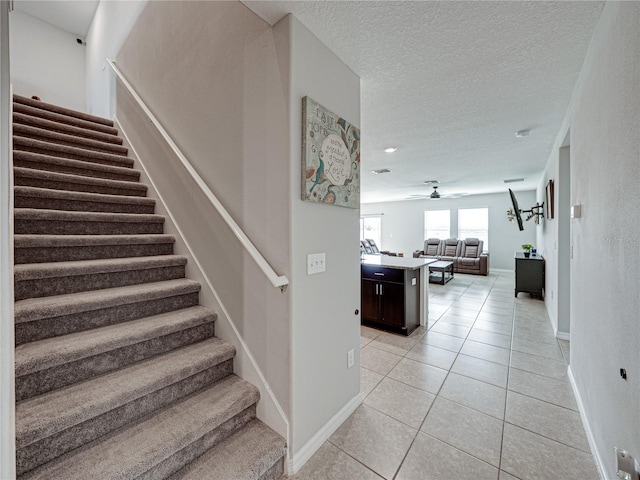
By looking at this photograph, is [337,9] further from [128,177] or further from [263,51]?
[128,177]

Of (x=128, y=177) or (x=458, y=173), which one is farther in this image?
(x=458, y=173)

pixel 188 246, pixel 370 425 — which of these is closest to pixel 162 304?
pixel 188 246

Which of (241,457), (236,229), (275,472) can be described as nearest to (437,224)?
(236,229)

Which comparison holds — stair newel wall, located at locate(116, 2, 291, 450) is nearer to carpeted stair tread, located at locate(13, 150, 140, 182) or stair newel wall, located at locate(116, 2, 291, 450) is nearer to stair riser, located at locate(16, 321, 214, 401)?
stair riser, located at locate(16, 321, 214, 401)

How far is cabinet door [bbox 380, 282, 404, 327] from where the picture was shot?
11.3 ft

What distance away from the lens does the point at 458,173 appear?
18.2 feet

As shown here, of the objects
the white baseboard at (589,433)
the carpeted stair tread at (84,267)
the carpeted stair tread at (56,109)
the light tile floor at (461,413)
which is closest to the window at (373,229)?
the light tile floor at (461,413)

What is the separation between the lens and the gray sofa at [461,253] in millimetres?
7938

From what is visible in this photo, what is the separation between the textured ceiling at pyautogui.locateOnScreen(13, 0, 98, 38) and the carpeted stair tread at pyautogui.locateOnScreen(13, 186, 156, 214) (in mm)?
4716

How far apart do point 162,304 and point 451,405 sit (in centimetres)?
227

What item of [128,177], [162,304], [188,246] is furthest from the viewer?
[128,177]

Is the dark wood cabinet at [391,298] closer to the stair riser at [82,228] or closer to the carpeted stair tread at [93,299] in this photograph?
the carpeted stair tread at [93,299]

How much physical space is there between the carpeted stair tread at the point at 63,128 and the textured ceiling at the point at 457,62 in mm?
2881

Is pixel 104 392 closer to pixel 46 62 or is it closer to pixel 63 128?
pixel 63 128
